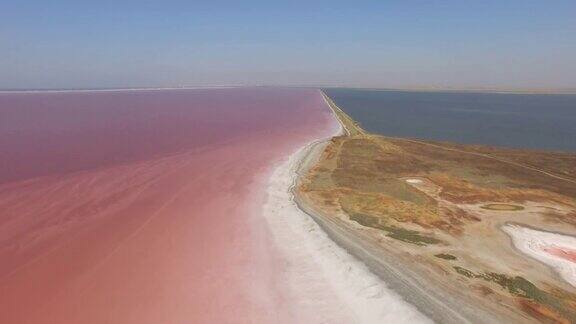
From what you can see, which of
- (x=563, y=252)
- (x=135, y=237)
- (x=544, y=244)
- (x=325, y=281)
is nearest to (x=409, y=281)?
(x=325, y=281)

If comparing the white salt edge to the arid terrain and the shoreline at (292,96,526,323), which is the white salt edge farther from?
the shoreline at (292,96,526,323)

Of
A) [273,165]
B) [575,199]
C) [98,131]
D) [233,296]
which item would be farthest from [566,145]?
[98,131]

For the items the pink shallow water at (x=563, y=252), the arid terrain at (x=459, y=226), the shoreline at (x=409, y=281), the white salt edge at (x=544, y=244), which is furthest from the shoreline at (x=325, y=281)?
the pink shallow water at (x=563, y=252)

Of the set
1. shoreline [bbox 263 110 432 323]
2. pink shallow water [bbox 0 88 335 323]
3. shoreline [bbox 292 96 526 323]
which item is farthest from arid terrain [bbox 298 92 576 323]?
pink shallow water [bbox 0 88 335 323]

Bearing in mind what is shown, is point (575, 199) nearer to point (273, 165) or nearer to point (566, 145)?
point (273, 165)

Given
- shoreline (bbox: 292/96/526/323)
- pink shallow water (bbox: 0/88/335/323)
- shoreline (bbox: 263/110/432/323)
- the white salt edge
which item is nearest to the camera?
shoreline (bbox: 292/96/526/323)

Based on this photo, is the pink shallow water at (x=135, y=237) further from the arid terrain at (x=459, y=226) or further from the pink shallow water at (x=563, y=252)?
the pink shallow water at (x=563, y=252)
